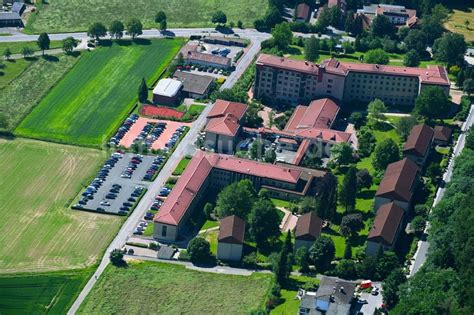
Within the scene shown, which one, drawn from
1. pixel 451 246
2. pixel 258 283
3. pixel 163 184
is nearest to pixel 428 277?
pixel 451 246

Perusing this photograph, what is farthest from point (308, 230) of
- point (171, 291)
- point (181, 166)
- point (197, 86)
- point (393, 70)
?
point (197, 86)

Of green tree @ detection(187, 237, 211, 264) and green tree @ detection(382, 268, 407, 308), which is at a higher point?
green tree @ detection(382, 268, 407, 308)

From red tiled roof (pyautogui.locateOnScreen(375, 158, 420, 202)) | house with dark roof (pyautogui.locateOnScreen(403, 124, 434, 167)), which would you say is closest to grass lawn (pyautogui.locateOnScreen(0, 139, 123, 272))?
red tiled roof (pyautogui.locateOnScreen(375, 158, 420, 202))

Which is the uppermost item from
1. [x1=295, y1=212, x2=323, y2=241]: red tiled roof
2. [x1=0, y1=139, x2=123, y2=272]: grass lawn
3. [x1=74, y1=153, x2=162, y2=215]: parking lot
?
[x1=295, y1=212, x2=323, y2=241]: red tiled roof

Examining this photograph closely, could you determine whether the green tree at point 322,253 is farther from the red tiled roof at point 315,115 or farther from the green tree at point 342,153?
the red tiled roof at point 315,115

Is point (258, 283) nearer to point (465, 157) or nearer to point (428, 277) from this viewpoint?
point (428, 277)

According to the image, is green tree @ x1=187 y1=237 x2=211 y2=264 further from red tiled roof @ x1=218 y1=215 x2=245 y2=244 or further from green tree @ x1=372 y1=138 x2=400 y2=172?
green tree @ x1=372 y1=138 x2=400 y2=172
